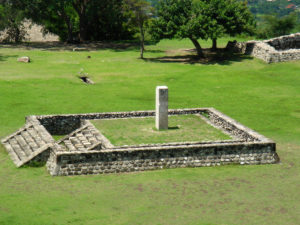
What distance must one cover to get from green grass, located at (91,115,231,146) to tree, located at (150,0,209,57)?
19830 mm

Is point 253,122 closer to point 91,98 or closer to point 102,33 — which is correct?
point 91,98

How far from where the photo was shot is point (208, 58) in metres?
52.7

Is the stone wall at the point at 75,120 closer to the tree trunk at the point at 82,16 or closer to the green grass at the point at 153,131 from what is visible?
the green grass at the point at 153,131

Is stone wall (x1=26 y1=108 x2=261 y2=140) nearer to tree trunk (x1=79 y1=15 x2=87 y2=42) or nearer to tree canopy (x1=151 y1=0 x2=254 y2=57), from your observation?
tree canopy (x1=151 y1=0 x2=254 y2=57)

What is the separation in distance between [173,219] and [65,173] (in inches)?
226

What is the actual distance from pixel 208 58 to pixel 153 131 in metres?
25.7

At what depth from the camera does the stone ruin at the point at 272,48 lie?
165 feet

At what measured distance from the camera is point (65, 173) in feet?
77.3

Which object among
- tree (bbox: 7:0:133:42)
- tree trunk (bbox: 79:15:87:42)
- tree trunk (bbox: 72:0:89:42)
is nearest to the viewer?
tree (bbox: 7:0:133:42)

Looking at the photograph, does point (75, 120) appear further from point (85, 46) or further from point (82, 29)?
Answer: point (82, 29)

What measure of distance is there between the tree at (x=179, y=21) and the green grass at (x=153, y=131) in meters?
19.8

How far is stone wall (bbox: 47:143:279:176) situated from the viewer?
23.6 metres

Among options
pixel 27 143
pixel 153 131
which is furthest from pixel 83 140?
pixel 153 131

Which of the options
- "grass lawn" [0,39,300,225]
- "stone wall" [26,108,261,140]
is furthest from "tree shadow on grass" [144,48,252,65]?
"stone wall" [26,108,261,140]
